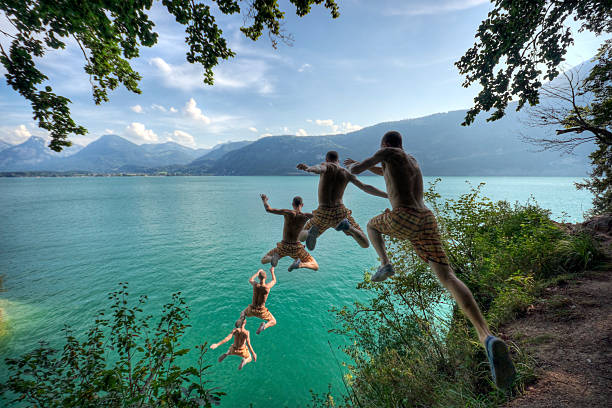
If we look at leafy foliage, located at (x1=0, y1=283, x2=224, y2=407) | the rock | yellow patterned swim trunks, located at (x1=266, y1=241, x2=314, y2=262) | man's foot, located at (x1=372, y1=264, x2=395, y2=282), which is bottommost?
leafy foliage, located at (x1=0, y1=283, x2=224, y2=407)

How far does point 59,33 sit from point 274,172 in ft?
651

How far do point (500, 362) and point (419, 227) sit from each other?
1.94 metres

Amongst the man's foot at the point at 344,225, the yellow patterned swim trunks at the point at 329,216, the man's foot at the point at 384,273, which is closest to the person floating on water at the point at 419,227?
the man's foot at the point at 384,273

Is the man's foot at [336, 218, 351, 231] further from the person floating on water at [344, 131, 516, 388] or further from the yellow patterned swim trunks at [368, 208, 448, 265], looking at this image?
the yellow patterned swim trunks at [368, 208, 448, 265]

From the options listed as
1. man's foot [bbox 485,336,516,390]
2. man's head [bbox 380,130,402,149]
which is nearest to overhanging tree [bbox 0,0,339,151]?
man's head [bbox 380,130,402,149]

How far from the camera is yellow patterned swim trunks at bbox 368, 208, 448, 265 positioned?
298 cm

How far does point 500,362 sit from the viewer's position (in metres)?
2.72

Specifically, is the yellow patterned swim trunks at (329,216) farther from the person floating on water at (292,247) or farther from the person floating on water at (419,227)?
the person floating on water at (292,247)

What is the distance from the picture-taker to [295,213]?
6.50 meters

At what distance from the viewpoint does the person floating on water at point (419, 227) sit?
9.04ft

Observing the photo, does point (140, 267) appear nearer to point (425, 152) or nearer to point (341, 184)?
point (341, 184)

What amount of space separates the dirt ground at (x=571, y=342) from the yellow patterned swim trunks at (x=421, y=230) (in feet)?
8.87

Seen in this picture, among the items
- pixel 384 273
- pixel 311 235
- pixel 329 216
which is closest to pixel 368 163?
pixel 329 216

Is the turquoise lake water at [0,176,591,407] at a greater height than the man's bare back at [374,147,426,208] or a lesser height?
lesser
